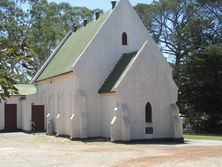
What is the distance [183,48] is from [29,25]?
2369cm

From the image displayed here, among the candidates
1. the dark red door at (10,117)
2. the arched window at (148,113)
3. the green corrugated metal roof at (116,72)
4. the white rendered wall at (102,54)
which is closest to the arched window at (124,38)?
the white rendered wall at (102,54)

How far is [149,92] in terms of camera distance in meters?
32.1

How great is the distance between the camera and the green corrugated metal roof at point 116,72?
109 ft

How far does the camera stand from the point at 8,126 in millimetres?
47469

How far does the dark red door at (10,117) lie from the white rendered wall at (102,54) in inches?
612

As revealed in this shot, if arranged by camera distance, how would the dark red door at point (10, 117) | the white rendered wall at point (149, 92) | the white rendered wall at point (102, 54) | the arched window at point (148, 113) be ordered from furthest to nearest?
the dark red door at point (10, 117)
the white rendered wall at point (102, 54)
the arched window at point (148, 113)
the white rendered wall at point (149, 92)

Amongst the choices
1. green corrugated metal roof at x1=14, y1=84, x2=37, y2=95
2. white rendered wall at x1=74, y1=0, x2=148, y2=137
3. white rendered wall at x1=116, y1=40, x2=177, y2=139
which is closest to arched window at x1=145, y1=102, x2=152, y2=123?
white rendered wall at x1=116, y1=40, x2=177, y2=139

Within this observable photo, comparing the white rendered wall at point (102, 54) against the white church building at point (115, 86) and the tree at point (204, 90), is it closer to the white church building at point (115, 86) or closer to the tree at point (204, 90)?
the white church building at point (115, 86)

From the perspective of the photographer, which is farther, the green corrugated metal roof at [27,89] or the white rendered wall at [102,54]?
the green corrugated metal roof at [27,89]

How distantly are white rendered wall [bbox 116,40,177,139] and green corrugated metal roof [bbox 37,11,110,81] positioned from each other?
598 centimetres

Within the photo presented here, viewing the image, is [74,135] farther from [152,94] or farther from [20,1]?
[20,1]

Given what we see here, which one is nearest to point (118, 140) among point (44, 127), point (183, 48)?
point (44, 127)

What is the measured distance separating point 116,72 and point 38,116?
561 inches

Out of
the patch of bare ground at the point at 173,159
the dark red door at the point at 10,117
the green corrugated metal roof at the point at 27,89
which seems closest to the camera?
the patch of bare ground at the point at 173,159
